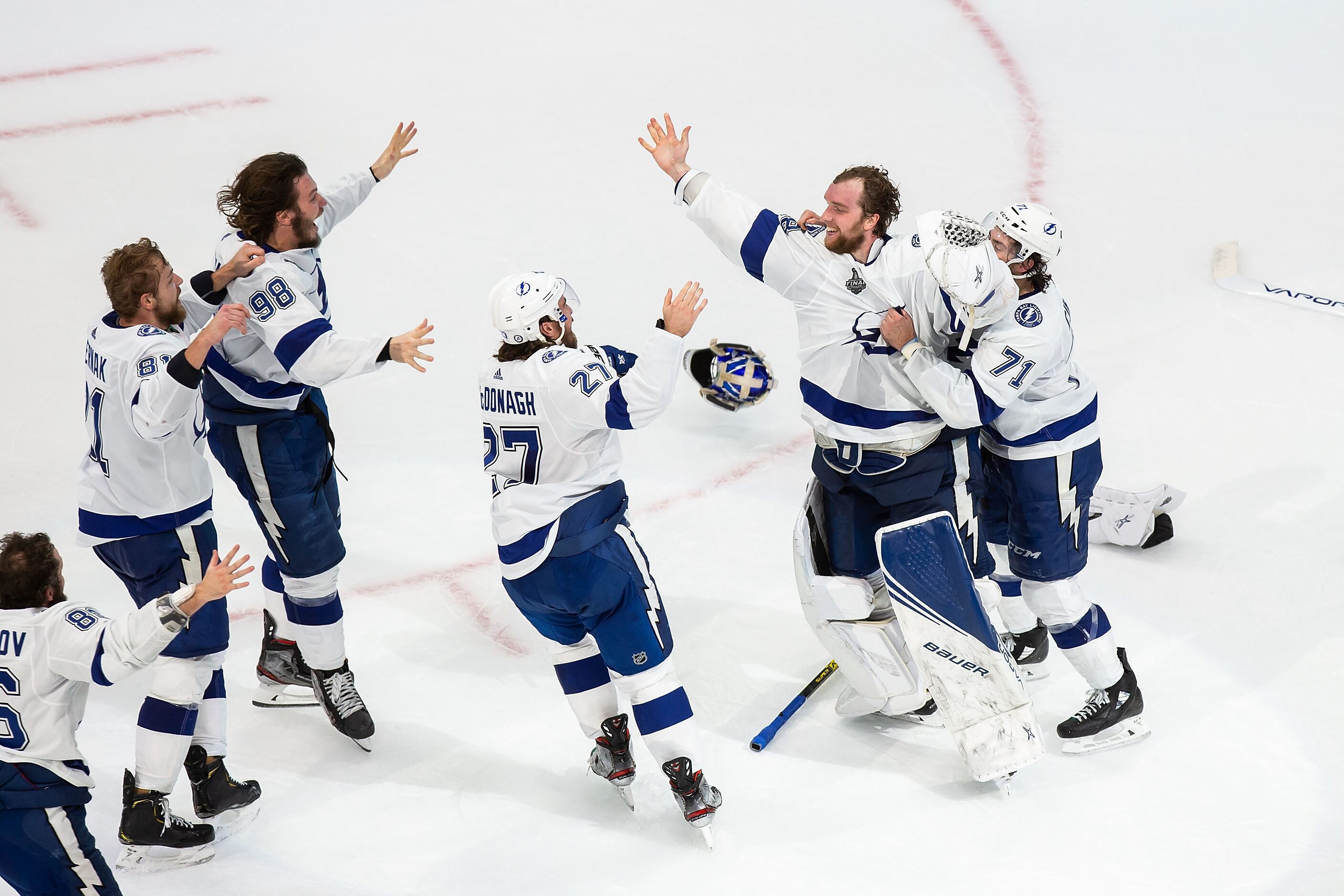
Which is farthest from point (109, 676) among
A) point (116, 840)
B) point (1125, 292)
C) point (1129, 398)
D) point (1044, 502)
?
point (1125, 292)

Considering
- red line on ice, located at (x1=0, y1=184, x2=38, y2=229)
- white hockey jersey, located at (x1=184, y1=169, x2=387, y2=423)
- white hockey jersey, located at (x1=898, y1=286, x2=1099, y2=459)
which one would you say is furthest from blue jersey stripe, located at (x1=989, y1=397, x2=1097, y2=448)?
red line on ice, located at (x1=0, y1=184, x2=38, y2=229)

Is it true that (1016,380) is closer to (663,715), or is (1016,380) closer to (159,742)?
(663,715)

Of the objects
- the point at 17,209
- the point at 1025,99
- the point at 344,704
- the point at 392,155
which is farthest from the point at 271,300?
the point at 1025,99

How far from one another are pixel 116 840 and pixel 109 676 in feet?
3.43

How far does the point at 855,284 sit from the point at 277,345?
1.57m

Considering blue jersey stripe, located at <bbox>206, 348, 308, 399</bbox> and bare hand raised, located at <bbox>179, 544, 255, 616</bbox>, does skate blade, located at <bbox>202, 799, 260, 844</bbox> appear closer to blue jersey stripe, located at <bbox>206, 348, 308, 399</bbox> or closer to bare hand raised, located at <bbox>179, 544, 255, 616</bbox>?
bare hand raised, located at <bbox>179, 544, 255, 616</bbox>

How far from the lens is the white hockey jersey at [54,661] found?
2.82 m

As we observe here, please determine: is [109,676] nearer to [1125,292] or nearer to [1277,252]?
[1125,292]

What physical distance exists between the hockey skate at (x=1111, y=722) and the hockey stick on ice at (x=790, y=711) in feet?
2.48

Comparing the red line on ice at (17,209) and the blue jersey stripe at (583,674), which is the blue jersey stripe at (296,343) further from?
the red line on ice at (17,209)

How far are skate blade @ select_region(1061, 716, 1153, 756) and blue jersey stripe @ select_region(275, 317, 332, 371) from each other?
2.44 meters

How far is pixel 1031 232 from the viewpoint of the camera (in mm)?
3520

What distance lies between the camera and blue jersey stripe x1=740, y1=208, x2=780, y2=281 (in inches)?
141

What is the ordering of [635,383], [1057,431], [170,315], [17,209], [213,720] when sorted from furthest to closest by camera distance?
1. [17,209]
2. [1057,431]
3. [213,720]
4. [170,315]
5. [635,383]
